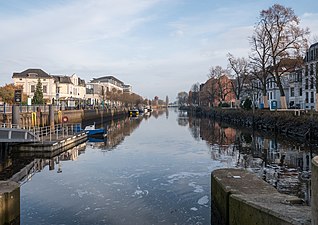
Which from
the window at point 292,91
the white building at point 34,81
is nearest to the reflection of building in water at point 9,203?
the white building at point 34,81

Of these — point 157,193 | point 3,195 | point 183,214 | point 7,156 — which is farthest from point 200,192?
point 7,156

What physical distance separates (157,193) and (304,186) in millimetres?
5928

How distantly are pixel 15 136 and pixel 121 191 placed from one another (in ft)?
34.5

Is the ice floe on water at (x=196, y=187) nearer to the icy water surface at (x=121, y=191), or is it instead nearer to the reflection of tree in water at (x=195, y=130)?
the icy water surface at (x=121, y=191)

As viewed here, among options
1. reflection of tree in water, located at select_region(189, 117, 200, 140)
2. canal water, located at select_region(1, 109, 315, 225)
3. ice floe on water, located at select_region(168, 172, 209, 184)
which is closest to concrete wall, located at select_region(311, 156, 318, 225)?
canal water, located at select_region(1, 109, 315, 225)

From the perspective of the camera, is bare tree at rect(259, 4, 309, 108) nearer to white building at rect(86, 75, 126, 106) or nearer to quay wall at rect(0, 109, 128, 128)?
quay wall at rect(0, 109, 128, 128)

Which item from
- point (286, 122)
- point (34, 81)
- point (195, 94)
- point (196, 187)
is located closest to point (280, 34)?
point (286, 122)

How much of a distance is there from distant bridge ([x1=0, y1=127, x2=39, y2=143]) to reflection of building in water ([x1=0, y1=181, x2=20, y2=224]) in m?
10.4

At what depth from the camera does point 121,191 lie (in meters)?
13.5

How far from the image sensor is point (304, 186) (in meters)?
13.4

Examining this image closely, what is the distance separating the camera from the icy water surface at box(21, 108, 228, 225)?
34.6 ft

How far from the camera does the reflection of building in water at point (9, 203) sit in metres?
9.02

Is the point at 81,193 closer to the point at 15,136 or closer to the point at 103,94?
the point at 15,136

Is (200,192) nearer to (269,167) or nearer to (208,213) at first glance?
(208,213)
